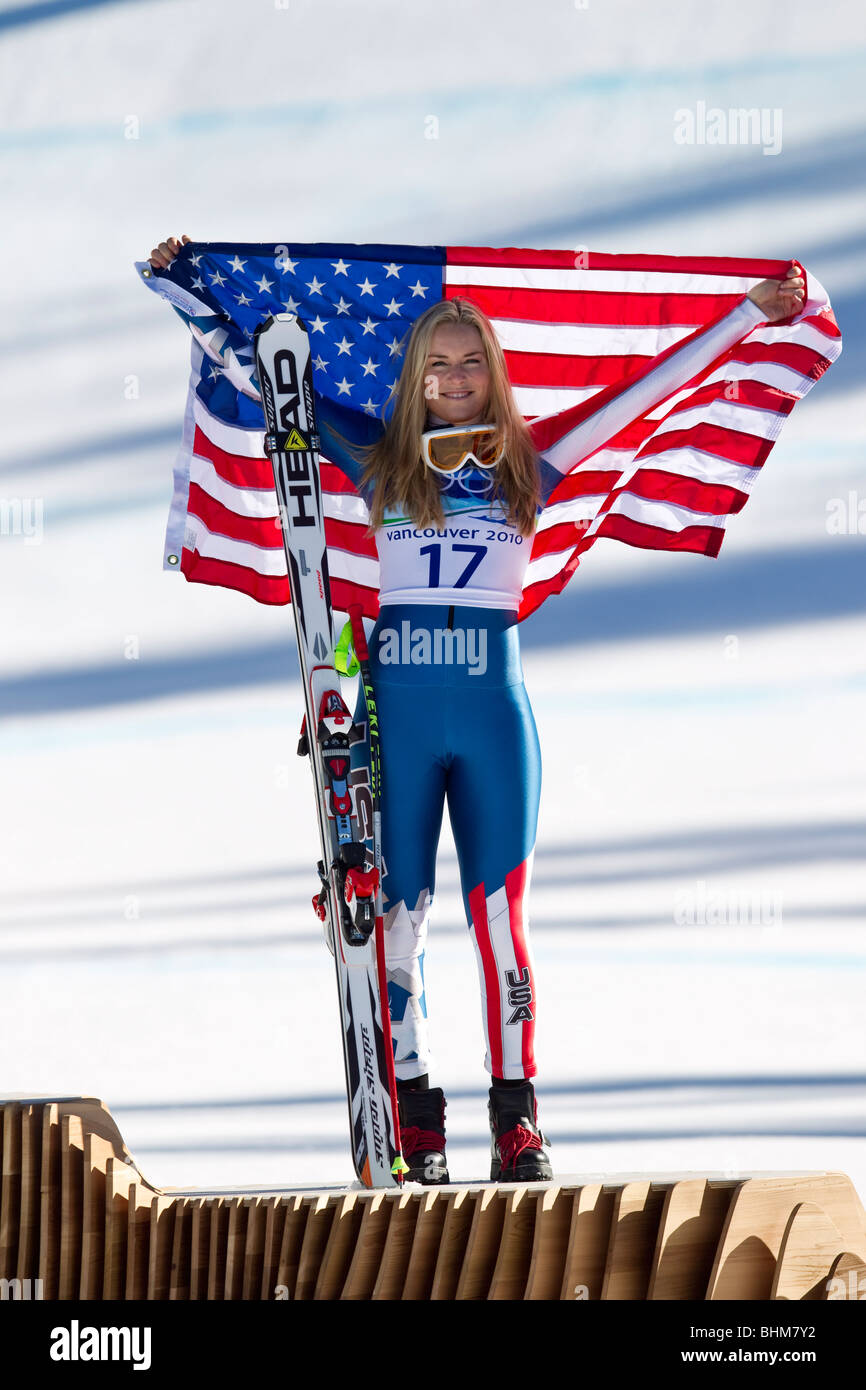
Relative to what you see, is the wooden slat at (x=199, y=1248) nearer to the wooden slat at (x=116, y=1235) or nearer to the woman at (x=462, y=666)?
the wooden slat at (x=116, y=1235)

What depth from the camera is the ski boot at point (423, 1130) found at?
3.57m

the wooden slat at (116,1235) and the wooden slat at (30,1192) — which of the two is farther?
the wooden slat at (30,1192)

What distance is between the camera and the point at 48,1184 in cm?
376

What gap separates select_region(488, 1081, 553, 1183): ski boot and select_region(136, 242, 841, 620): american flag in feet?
4.82

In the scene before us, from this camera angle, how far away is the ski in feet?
11.4

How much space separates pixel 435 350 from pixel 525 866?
142 cm

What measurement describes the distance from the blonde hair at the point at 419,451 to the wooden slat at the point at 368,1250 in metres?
1.71

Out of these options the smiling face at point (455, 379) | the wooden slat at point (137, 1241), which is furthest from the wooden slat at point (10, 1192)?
the smiling face at point (455, 379)

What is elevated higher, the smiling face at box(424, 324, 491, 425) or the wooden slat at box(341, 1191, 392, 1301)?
the smiling face at box(424, 324, 491, 425)

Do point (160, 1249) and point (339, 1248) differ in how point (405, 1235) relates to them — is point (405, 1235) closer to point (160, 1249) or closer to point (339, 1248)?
point (339, 1248)

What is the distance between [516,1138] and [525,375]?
234 cm

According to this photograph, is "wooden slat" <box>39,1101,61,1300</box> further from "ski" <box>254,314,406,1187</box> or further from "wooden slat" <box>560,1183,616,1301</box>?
"wooden slat" <box>560,1183,616,1301</box>

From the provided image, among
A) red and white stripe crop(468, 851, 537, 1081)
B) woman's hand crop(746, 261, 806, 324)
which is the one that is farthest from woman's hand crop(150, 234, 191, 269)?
red and white stripe crop(468, 851, 537, 1081)
